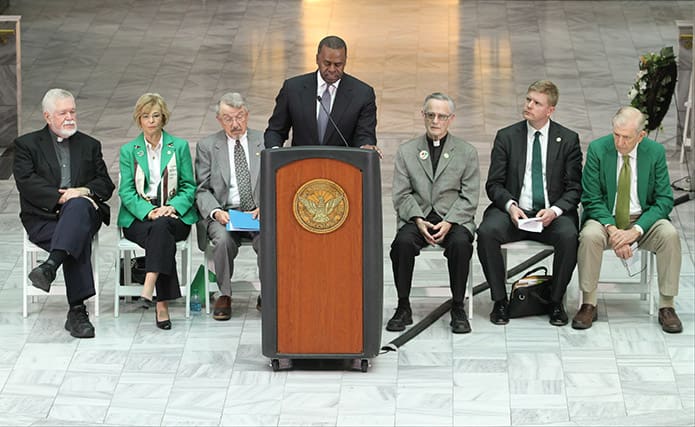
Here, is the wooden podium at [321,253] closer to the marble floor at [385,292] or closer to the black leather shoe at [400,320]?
the marble floor at [385,292]

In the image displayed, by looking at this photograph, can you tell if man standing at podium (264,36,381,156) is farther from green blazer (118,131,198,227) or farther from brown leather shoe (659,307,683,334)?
brown leather shoe (659,307,683,334)

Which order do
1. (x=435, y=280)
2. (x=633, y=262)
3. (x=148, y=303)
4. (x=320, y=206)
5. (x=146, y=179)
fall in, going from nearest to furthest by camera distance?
(x=320, y=206) → (x=146, y=179) → (x=633, y=262) → (x=148, y=303) → (x=435, y=280)

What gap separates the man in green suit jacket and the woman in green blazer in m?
2.29

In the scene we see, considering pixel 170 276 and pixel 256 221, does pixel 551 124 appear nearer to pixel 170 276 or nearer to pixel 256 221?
pixel 256 221

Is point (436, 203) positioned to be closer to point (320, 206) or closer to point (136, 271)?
point (320, 206)

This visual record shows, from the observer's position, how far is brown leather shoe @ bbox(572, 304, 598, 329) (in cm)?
880

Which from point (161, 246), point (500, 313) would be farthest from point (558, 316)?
point (161, 246)

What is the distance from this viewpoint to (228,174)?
8992mm

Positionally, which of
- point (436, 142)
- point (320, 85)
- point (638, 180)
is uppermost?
point (320, 85)

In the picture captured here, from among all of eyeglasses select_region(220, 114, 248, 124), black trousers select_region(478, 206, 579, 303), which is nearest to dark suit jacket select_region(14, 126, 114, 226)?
eyeglasses select_region(220, 114, 248, 124)

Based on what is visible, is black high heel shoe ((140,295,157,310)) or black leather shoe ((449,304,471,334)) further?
black high heel shoe ((140,295,157,310))

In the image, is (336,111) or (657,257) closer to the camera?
(657,257)

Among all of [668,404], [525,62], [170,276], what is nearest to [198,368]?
[170,276]

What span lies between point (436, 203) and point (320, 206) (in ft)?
4.08
